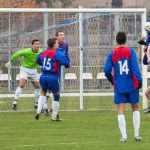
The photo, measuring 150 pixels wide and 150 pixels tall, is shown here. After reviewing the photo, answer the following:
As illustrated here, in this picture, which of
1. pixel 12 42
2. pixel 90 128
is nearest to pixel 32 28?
pixel 12 42

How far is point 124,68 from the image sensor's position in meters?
16.9

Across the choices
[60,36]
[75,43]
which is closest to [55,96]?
[60,36]

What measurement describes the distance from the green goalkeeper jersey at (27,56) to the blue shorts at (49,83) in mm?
2700

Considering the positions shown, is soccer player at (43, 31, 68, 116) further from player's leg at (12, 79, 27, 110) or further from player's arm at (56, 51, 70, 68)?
player's arm at (56, 51, 70, 68)

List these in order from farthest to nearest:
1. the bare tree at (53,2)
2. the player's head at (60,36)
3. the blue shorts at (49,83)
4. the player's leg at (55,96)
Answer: the bare tree at (53,2) < the player's head at (60,36) < the player's leg at (55,96) < the blue shorts at (49,83)

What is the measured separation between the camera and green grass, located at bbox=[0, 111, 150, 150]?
1642 centimetres

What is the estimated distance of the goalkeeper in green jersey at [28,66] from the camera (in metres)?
24.5

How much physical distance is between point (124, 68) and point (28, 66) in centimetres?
841

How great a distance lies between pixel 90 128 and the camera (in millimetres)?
20000

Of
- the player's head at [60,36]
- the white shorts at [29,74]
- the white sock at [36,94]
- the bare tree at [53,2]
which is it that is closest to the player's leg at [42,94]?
the player's head at [60,36]

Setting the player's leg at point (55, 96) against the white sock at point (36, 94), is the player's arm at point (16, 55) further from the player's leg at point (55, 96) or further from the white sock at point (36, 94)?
the player's leg at point (55, 96)

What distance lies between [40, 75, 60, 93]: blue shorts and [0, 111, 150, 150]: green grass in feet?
2.65

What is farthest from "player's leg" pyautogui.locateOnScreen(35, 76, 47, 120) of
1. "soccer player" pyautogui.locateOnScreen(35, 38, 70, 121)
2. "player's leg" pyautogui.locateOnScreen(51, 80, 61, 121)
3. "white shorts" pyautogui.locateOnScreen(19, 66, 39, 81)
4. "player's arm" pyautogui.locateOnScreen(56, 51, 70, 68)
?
"white shorts" pyautogui.locateOnScreen(19, 66, 39, 81)

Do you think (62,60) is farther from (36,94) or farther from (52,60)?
(36,94)
